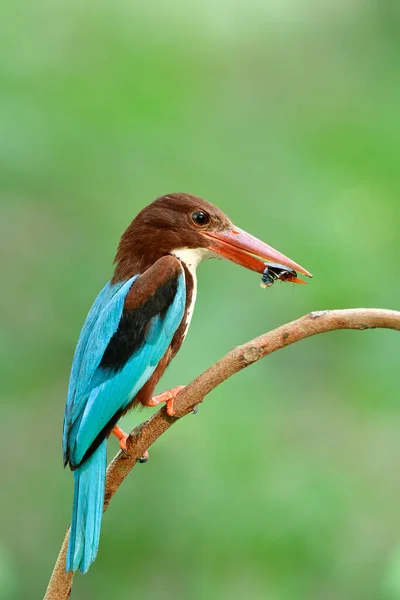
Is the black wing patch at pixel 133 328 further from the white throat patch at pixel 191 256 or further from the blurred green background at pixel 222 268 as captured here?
the blurred green background at pixel 222 268

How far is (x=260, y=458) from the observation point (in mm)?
3574

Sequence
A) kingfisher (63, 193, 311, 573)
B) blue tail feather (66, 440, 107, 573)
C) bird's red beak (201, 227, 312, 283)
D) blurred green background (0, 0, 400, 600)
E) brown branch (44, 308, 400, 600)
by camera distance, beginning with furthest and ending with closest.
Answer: blurred green background (0, 0, 400, 600)
bird's red beak (201, 227, 312, 283)
kingfisher (63, 193, 311, 573)
blue tail feather (66, 440, 107, 573)
brown branch (44, 308, 400, 600)

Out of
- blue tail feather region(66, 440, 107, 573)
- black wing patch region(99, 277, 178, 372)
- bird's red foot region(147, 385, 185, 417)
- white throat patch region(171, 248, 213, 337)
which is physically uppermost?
white throat patch region(171, 248, 213, 337)

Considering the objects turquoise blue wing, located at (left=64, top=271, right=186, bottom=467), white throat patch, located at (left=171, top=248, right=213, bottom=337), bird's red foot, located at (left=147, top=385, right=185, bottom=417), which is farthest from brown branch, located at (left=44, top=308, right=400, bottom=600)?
white throat patch, located at (left=171, top=248, right=213, bottom=337)

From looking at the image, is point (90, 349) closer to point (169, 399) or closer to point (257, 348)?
point (169, 399)

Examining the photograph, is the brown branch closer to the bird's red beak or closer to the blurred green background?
the bird's red beak

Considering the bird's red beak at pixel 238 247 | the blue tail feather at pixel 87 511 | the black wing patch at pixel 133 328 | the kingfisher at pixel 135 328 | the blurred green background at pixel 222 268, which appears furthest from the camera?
the blurred green background at pixel 222 268

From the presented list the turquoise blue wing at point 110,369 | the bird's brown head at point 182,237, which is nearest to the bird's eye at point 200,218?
the bird's brown head at point 182,237

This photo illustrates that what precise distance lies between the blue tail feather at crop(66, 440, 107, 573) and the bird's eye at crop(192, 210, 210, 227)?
0.65 m

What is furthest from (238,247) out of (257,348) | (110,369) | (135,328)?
(257,348)

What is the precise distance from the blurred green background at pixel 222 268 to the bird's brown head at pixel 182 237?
0.78 meters

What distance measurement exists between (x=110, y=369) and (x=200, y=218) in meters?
0.51

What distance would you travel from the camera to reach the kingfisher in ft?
6.69

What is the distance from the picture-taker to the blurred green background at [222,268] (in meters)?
3.50
